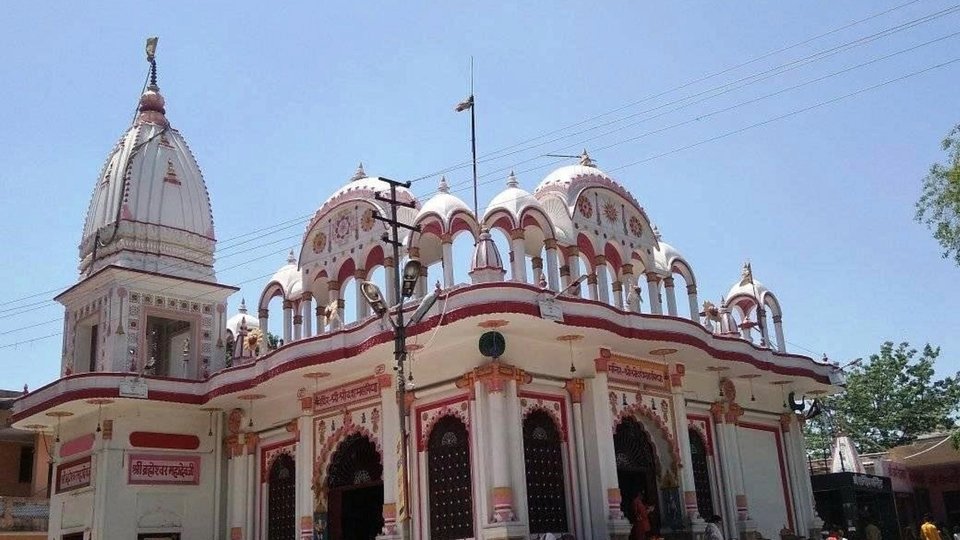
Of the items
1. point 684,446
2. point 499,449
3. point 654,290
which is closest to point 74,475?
point 499,449

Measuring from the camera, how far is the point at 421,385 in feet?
62.4

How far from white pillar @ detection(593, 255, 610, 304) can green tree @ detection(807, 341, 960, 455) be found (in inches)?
1098

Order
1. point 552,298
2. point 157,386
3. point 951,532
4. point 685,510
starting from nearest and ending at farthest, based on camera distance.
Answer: point 552,298
point 685,510
point 157,386
point 951,532

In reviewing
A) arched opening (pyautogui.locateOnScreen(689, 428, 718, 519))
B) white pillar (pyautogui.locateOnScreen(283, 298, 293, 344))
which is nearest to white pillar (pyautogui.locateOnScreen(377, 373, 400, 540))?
white pillar (pyautogui.locateOnScreen(283, 298, 293, 344))

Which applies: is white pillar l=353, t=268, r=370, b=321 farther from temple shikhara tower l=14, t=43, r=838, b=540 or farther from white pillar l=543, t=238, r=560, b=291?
white pillar l=543, t=238, r=560, b=291

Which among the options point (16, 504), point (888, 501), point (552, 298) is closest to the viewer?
point (552, 298)

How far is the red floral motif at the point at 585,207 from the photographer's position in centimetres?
2170

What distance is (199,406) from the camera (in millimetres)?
23281

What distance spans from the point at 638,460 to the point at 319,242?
30.7ft

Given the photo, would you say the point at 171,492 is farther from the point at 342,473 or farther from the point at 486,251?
the point at 486,251

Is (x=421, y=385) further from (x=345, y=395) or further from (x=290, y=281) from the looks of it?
(x=290, y=281)

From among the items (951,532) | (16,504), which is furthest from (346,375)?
(951,532)

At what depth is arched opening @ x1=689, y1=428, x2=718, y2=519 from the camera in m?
21.9

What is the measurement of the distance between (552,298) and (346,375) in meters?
5.66
